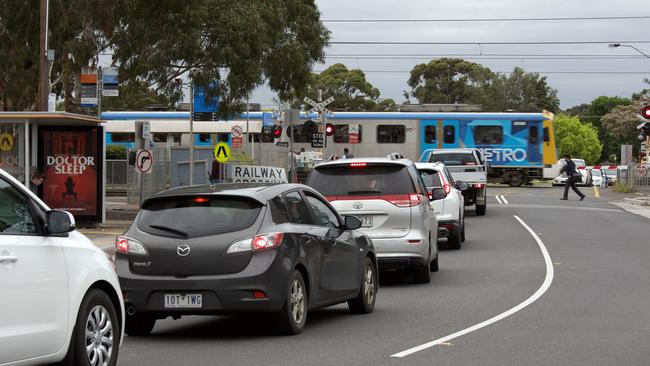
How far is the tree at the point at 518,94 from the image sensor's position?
120919 mm

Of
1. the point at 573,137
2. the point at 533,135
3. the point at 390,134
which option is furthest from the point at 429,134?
the point at 573,137

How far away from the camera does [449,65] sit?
120688 mm

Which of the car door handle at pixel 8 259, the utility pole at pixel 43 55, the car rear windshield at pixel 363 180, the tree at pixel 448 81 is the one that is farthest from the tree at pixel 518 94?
the car door handle at pixel 8 259

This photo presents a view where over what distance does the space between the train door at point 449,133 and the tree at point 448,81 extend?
204ft

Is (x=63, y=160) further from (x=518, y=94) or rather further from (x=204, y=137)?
(x=518, y=94)

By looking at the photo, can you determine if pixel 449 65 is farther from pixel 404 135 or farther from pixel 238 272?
pixel 238 272

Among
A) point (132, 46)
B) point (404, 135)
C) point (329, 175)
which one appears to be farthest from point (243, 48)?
point (404, 135)

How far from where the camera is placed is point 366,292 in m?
12.8

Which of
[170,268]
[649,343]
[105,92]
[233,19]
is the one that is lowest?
[649,343]

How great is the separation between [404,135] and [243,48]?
27290mm

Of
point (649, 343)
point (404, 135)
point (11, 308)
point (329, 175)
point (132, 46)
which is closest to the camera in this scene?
point (11, 308)

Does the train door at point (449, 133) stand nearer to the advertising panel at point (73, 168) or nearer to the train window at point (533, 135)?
the train window at point (533, 135)

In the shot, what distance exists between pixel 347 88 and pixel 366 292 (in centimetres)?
9993

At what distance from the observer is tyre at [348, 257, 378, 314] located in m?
12.6
